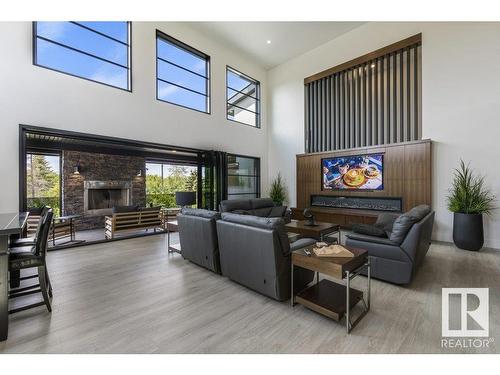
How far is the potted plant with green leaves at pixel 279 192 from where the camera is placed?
7.82m

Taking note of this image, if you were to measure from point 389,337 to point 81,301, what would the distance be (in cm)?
306

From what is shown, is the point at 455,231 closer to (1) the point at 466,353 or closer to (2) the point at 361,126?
(2) the point at 361,126

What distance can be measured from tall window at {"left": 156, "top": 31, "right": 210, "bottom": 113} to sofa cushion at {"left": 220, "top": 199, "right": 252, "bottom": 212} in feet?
9.45

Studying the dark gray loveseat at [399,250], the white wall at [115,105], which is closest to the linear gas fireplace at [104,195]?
the white wall at [115,105]

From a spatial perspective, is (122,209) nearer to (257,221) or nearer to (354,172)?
(257,221)

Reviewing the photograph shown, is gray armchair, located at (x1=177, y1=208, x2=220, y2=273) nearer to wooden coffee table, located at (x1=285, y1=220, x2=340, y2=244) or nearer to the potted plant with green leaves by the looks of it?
wooden coffee table, located at (x1=285, y1=220, x2=340, y2=244)

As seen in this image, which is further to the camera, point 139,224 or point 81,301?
point 139,224

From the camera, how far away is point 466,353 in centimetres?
172

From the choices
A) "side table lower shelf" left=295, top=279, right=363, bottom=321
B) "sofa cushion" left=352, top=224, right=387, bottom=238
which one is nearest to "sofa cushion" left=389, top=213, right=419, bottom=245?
"sofa cushion" left=352, top=224, right=387, bottom=238

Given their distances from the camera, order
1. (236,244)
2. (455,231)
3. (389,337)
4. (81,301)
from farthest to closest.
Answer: (455,231)
(236,244)
(81,301)
(389,337)

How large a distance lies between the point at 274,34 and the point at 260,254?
6.22m

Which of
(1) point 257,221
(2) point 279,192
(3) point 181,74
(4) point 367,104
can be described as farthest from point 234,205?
(4) point 367,104
